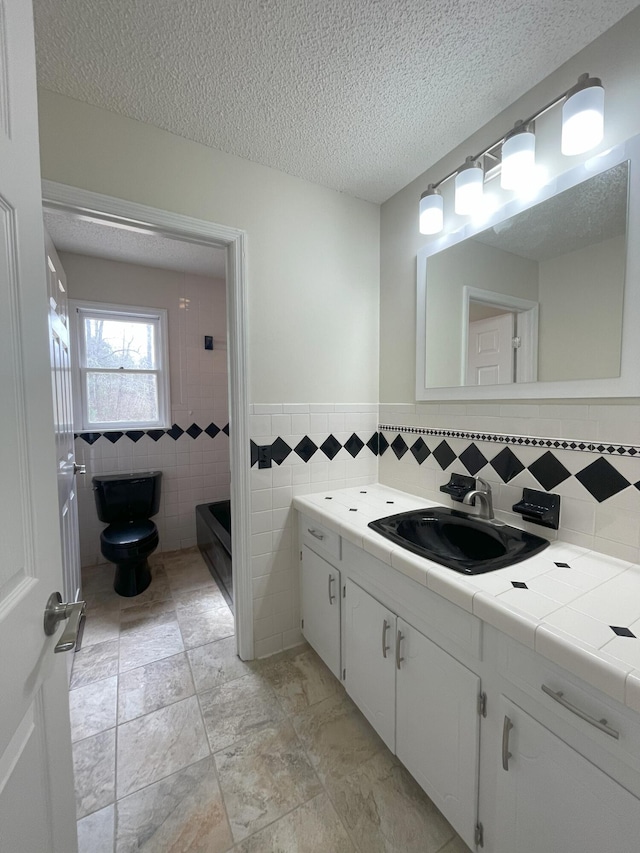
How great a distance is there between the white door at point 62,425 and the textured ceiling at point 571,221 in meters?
1.85

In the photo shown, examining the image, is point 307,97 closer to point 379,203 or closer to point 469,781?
point 379,203

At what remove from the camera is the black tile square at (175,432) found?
2.96 m

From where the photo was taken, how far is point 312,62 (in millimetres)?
1164

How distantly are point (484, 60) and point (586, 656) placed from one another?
69.2 inches

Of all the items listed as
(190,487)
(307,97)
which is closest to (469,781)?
(307,97)

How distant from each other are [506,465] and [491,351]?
47 centimetres

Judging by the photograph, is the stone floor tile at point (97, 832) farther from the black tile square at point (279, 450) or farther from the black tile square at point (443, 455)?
the black tile square at point (443, 455)

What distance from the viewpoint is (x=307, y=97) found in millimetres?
1292

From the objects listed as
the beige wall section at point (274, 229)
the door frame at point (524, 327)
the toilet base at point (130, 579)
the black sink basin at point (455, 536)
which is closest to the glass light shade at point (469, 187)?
the door frame at point (524, 327)

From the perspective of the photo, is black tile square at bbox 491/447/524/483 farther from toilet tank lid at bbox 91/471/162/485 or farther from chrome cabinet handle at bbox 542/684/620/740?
toilet tank lid at bbox 91/471/162/485

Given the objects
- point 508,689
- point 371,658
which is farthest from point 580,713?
point 371,658

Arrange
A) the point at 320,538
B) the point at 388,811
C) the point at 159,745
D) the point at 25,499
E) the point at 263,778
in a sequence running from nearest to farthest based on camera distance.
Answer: the point at 25,499
the point at 388,811
the point at 263,778
the point at 159,745
the point at 320,538

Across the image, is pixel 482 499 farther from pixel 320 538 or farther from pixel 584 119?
pixel 584 119

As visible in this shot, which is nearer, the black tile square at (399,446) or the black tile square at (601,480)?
the black tile square at (601,480)
